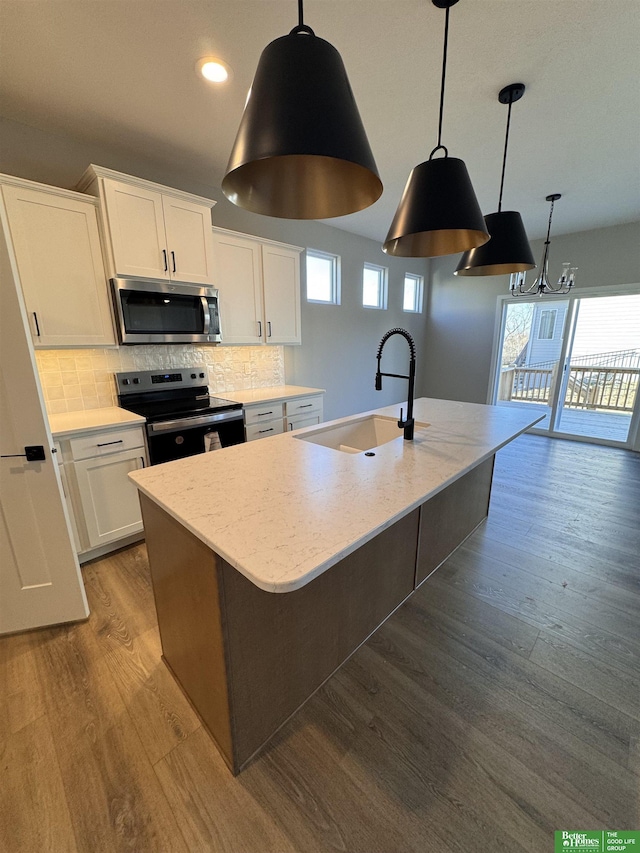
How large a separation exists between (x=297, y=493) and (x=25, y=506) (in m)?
1.47

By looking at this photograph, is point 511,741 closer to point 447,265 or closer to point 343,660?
point 343,660

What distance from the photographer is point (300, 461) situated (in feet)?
5.03

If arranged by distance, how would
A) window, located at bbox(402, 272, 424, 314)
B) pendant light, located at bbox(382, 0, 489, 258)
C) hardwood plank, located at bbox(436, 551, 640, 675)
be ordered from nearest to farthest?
pendant light, located at bbox(382, 0, 489, 258), hardwood plank, located at bbox(436, 551, 640, 675), window, located at bbox(402, 272, 424, 314)

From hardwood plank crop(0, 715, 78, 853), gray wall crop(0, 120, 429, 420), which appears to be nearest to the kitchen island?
hardwood plank crop(0, 715, 78, 853)

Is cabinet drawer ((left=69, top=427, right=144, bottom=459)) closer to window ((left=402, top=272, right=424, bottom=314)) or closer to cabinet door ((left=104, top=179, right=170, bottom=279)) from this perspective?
cabinet door ((left=104, top=179, right=170, bottom=279))

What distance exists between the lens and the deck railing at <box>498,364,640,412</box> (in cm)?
514

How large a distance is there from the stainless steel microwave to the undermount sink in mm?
1416

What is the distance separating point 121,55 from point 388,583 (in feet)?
9.99

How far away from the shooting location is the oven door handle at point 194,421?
237 centimetres

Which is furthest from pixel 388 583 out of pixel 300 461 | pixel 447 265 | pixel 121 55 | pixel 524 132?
pixel 447 265

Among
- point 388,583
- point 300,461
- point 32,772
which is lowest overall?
point 32,772

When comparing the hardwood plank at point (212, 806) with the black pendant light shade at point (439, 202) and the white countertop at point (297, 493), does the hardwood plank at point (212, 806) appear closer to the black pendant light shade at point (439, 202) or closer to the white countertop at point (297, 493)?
the white countertop at point (297, 493)

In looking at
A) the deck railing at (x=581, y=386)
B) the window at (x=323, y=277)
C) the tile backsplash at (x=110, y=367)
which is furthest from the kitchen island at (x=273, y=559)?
the deck railing at (x=581, y=386)

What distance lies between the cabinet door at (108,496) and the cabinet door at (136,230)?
4.26ft
